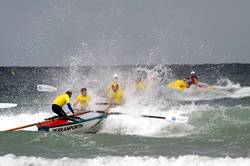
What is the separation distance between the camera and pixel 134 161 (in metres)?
11.2

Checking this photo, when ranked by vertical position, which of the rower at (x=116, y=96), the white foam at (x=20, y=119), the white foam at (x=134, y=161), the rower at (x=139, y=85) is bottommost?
the white foam at (x=134, y=161)

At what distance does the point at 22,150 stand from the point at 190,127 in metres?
6.50

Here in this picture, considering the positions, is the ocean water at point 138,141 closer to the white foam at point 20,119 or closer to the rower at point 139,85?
the white foam at point 20,119

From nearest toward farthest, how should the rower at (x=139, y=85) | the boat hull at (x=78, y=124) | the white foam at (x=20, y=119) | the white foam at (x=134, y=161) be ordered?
the white foam at (x=134, y=161), the boat hull at (x=78, y=124), the white foam at (x=20, y=119), the rower at (x=139, y=85)

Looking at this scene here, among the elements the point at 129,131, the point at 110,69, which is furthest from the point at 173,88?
the point at 129,131

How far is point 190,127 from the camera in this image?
1652 cm

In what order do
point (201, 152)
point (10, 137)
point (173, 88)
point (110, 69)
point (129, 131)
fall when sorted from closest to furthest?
point (201, 152)
point (10, 137)
point (129, 131)
point (173, 88)
point (110, 69)

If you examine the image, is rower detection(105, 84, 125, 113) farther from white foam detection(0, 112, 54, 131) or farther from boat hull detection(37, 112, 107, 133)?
white foam detection(0, 112, 54, 131)

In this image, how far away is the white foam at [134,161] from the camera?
35.6ft

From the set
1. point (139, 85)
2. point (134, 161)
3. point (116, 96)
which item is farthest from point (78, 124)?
point (139, 85)

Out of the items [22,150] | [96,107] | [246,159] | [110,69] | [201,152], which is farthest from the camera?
[110,69]

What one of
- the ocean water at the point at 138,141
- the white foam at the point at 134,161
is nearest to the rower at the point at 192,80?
the ocean water at the point at 138,141

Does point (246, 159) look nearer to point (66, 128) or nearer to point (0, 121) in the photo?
point (66, 128)

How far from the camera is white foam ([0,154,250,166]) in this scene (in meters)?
10.8
